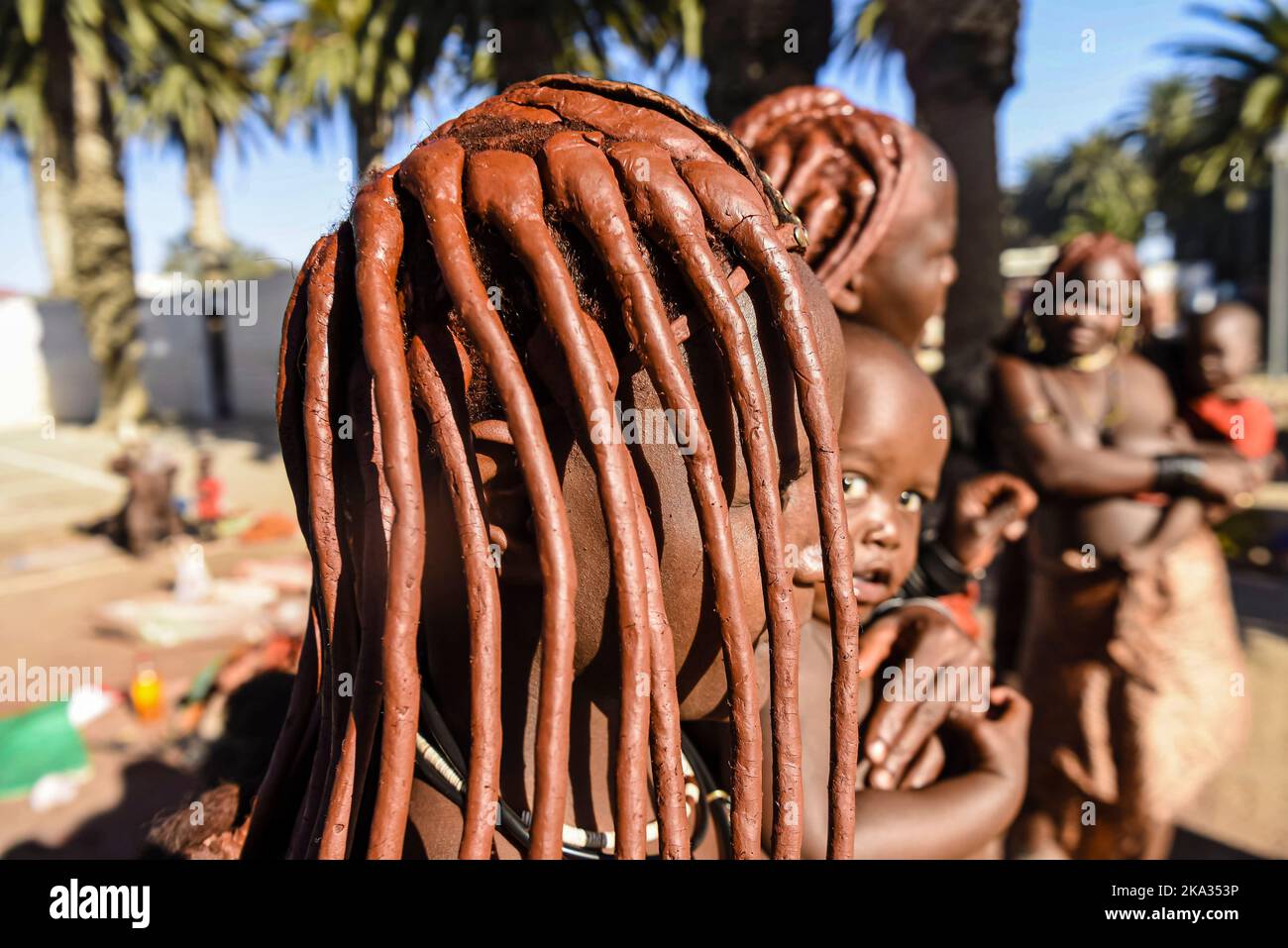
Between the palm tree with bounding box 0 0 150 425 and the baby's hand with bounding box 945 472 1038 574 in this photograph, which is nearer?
the baby's hand with bounding box 945 472 1038 574

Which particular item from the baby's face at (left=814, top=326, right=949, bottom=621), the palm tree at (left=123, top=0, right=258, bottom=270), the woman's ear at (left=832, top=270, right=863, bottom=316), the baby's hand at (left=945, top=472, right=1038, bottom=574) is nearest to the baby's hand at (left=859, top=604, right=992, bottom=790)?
the baby's face at (left=814, top=326, right=949, bottom=621)

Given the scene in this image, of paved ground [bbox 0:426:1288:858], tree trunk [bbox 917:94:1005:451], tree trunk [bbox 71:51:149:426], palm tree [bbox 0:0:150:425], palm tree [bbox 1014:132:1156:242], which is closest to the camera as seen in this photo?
paved ground [bbox 0:426:1288:858]

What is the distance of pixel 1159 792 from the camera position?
3232 mm

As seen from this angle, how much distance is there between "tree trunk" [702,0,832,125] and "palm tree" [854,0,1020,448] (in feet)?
1.84

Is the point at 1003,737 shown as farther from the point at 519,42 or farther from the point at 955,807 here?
the point at 519,42

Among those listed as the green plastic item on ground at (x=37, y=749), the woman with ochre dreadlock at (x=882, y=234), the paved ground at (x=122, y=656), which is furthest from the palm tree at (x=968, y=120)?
the green plastic item on ground at (x=37, y=749)

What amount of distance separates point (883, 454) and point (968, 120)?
4.14 m

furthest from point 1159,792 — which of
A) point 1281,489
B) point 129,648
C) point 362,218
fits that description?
point 1281,489

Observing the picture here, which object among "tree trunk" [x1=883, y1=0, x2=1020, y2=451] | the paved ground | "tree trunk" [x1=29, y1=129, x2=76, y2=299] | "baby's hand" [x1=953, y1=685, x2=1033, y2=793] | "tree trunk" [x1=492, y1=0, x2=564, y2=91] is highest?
"tree trunk" [x1=29, y1=129, x2=76, y2=299]

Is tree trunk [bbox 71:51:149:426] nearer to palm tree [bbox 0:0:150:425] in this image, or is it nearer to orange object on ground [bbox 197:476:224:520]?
palm tree [bbox 0:0:150:425]

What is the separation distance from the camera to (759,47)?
4625mm

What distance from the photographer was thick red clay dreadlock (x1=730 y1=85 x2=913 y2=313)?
175cm

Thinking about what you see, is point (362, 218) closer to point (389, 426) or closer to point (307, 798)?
point (389, 426)
